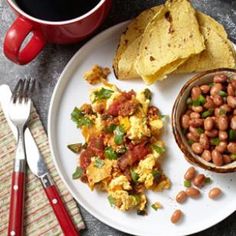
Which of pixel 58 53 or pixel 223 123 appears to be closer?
pixel 223 123

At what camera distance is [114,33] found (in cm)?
130

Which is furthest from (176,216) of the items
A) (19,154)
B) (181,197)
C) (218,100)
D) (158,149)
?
(19,154)

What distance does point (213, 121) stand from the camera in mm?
1226

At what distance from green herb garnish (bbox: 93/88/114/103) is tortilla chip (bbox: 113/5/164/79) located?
0.13 ft

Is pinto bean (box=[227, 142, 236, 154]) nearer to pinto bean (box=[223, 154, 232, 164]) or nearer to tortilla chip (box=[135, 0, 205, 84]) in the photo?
pinto bean (box=[223, 154, 232, 164])

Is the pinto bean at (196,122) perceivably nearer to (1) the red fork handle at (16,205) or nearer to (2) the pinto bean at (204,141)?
(2) the pinto bean at (204,141)

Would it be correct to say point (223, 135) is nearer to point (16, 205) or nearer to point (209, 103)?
point (209, 103)

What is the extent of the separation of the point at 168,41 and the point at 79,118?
0.24 m

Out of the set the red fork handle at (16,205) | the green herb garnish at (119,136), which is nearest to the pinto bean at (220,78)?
the green herb garnish at (119,136)

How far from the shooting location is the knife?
1.27 metres

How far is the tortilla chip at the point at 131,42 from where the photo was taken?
127 centimetres

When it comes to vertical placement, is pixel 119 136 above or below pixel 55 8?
below

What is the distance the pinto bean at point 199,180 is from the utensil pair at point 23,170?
0.27 metres

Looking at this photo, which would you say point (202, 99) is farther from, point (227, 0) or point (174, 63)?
point (227, 0)
